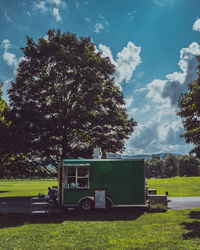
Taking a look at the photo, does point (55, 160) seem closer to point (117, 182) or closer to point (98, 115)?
point (98, 115)

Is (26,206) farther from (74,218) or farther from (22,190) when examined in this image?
(22,190)

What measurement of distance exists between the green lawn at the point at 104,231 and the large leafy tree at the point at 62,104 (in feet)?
36.1

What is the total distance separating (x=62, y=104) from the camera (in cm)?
2383

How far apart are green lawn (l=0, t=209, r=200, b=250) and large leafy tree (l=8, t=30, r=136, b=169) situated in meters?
11.0

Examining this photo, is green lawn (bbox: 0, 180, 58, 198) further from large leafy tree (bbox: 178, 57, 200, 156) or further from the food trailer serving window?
large leafy tree (bbox: 178, 57, 200, 156)

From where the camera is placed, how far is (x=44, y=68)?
23.8 metres

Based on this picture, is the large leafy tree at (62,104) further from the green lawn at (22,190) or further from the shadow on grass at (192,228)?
the shadow on grass at (192,228)

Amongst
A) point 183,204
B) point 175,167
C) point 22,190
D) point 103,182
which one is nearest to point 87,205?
point 103,182

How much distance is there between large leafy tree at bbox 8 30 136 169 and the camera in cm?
2261

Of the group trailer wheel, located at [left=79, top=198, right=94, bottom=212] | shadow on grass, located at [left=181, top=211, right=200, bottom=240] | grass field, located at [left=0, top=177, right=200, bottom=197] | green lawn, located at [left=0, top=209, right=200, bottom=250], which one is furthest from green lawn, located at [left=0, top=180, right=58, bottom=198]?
shadow on grass, located at [left=181, top=211, right=200, bottom=240]

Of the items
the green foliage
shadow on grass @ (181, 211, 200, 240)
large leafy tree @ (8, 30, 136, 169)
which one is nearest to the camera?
shadow on grass @ (181, 211, 200, 240)

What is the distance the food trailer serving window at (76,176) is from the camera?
1470 cm

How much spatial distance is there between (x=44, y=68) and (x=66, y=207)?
14.8 meters

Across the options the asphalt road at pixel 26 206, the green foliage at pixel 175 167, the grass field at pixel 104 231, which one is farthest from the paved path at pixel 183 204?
the green foliage at pixel 175 167
